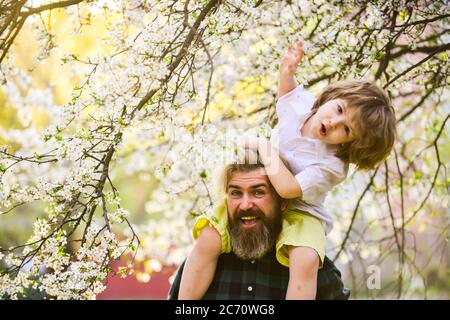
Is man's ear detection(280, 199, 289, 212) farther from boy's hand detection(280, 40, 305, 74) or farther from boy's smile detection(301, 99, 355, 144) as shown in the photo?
boy's hand detection(280, 40, 305, 74)

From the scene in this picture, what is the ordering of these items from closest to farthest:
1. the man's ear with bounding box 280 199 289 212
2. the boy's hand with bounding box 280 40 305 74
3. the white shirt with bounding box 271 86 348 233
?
the white shirt with bounding box 271 86 348 233, the man's ear with bounding box 280 199 289 212, the boy's hand with bounding box 280 40 305 74

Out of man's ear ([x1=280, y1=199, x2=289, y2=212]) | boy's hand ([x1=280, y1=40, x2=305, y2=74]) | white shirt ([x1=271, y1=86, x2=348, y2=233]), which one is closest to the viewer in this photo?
white shirt ([x1=271, y1=86, x2=348, y2=233])

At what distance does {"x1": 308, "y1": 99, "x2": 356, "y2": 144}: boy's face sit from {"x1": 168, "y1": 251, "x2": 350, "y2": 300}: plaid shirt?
55 centimetres

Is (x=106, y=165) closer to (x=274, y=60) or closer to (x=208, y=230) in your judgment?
(x=208, y=230)

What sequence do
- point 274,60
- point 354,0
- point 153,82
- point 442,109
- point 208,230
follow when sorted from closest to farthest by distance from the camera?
point 208,230, point 153,82, point 354,0, point 274,60, point 442,109

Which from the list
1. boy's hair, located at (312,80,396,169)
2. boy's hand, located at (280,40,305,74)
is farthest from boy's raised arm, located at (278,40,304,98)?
boy's hair, located at (312,80,396,169)

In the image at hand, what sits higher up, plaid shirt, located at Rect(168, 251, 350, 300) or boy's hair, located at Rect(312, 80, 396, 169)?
boy's hair, located at Rect(312, 80, 396, 169)

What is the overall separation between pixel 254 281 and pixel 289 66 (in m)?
0.99

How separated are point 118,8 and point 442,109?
180 inches

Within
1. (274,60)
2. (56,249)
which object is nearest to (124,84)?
(56,249)

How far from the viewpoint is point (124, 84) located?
10.6 feet

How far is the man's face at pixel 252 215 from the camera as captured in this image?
2793mm

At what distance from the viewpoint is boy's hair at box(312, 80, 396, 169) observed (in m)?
2.88

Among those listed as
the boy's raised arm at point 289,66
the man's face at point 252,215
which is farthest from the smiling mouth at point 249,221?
the boy's raised arm at point 289,66
